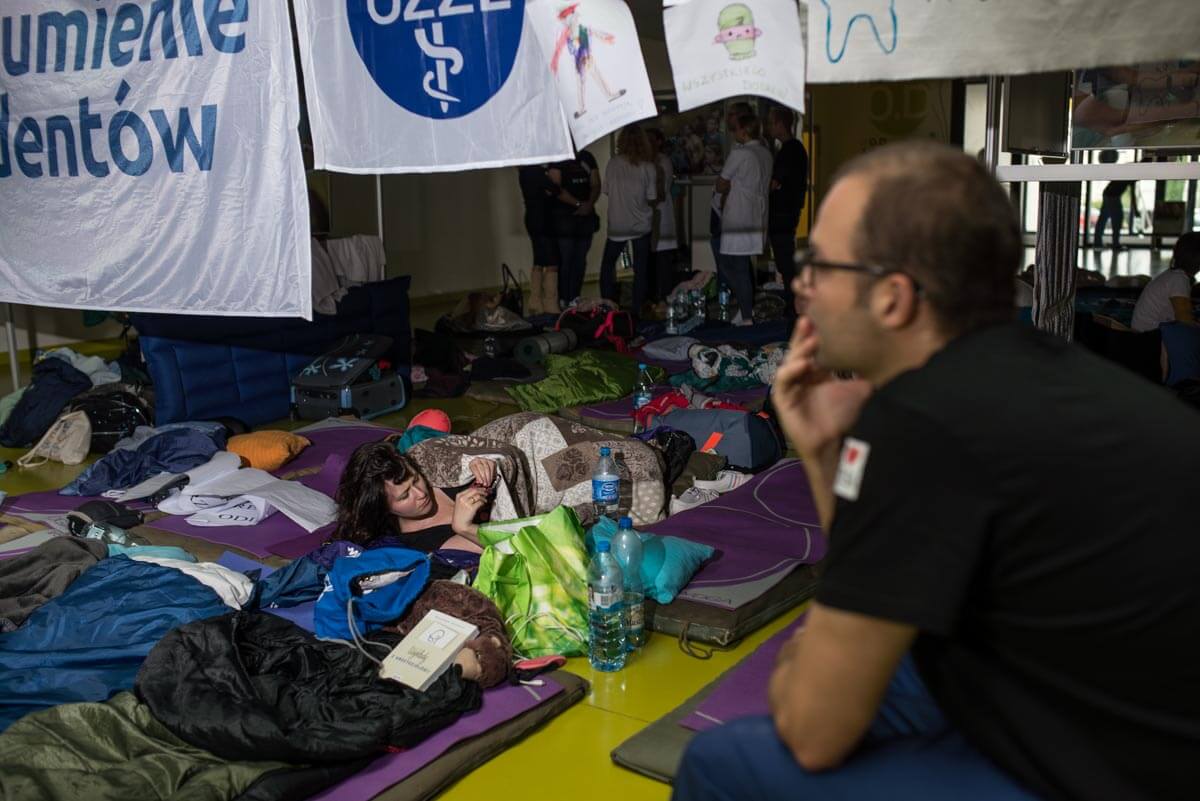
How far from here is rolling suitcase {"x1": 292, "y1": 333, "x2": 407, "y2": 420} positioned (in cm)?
639

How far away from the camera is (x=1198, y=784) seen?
1.27 metres

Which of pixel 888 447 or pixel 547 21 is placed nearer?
pixel 888 447

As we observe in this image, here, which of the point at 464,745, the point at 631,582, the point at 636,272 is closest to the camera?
the point at 464,745

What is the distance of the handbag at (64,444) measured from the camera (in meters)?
5.73

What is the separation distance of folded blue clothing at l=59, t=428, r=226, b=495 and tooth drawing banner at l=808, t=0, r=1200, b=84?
142 inches

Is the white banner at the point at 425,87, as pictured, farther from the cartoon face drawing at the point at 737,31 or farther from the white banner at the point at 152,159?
the cartoon face drawing at the point at 737,31

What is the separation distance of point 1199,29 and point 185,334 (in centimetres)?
513

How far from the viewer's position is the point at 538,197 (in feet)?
31.4

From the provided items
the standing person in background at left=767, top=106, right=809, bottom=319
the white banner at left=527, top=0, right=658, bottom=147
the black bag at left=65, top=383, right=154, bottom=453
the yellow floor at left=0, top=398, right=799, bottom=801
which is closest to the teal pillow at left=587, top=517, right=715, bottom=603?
the yellow floor at left=0, top=398, right=799, bottom=801

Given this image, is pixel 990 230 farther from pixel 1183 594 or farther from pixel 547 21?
pixel 547 21

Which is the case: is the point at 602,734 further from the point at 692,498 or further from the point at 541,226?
the point at 541,226

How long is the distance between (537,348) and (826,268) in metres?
6.06

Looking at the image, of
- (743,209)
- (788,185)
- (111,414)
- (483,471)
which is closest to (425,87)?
(483,471)

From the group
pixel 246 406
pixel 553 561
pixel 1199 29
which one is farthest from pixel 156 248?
pixel 1199 29
